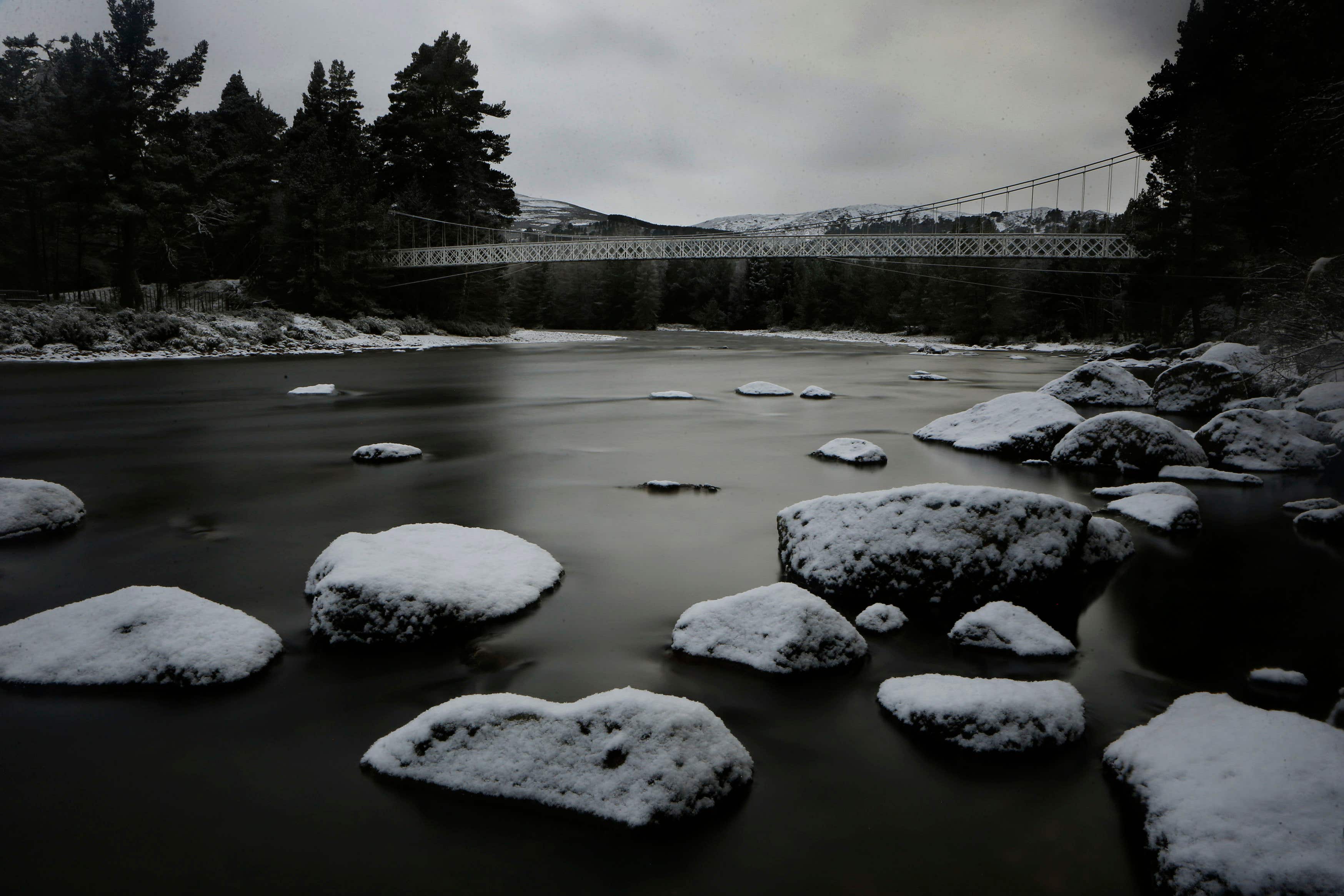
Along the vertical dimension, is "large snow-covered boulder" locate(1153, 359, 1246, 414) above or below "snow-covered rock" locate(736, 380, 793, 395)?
above

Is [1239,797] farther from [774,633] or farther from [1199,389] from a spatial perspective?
[1199,389]

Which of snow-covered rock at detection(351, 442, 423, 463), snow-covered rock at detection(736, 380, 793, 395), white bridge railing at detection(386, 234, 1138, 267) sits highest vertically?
white bridge railing at detection(386, 234, 1138, 267)

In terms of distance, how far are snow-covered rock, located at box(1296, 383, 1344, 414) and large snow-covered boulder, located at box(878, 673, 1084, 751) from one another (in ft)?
38.6

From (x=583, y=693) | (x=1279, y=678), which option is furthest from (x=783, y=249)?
(x=583, y=693)

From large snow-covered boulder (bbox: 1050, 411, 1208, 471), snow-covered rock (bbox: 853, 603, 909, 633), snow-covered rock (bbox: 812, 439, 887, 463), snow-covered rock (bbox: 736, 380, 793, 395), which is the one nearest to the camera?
snow-covered rock (bbox: 853, 603, 909, 633)

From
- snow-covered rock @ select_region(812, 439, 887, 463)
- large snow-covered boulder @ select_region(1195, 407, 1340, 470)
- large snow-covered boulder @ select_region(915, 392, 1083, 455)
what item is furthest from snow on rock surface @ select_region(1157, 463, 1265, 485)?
snow-covered rock @ select_region(812, 439, 887, 463)

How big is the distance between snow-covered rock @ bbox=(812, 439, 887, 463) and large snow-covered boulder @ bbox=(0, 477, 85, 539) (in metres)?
7.93

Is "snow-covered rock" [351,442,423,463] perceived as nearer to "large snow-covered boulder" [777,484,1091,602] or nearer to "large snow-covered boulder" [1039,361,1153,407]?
"large snow-covered boulder" [777,484,1091,602]

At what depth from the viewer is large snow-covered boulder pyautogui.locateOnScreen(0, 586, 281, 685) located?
3.96m

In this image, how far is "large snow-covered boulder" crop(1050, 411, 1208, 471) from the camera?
9.48 metres

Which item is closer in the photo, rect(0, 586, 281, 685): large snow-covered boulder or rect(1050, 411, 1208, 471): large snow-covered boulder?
rect(0, 586, 281, 685): large snow-covered boulder

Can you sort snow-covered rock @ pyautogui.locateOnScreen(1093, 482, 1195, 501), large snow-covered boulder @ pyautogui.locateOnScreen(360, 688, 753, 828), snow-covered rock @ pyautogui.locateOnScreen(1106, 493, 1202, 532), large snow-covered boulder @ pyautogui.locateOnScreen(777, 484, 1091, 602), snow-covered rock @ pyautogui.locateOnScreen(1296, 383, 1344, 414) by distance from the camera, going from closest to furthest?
large snow-covered boulder @ pyautogui.locateOnScreen(360, 688, 753, 828) → large snow-covered boulder @ pyautogui.locateOnScreen(777, 484, 1091, 602) → snow-covered rock @ pyautogui.locateOnScreen(1106, 493, 1202, 532) → snow-covered rock @ pyautogui.locateOnScreen(1093, 482, 1195, 501) → snow-covered rock @ pyautogui.locateOnScreen(1296, 383, 1344, 414)

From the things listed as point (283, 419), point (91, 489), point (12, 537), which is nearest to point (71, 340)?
point (283, 419)

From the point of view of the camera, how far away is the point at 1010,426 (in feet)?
36.9
